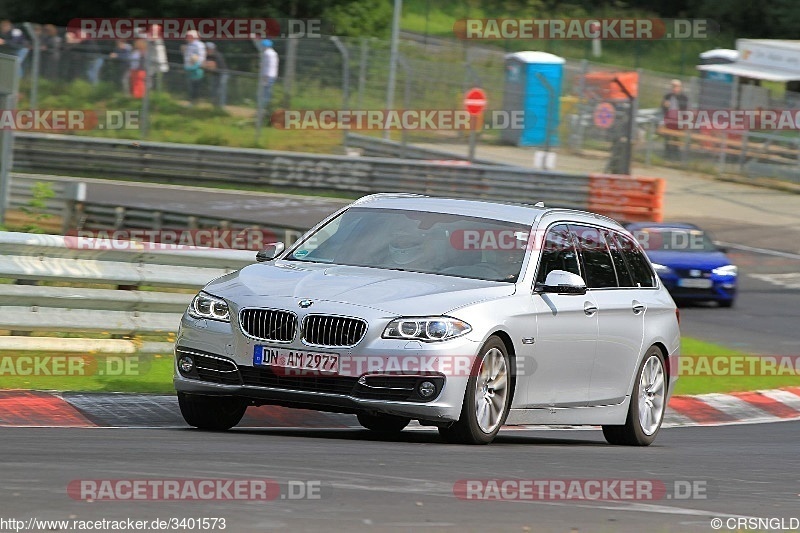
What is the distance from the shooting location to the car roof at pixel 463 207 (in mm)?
10461

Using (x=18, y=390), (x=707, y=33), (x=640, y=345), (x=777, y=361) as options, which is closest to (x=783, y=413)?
(x=777, y=361)

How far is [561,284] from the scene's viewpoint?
9992 mm

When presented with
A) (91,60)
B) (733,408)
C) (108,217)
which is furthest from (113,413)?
(91,60)

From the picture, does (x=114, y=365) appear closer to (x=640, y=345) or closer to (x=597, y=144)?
(x=640, y=345)

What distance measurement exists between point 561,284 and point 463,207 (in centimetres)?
98

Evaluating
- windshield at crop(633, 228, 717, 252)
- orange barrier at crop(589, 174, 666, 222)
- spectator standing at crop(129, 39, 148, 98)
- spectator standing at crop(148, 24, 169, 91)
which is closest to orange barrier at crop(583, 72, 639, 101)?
orange barrier at crop(589, 174, 666, 222)

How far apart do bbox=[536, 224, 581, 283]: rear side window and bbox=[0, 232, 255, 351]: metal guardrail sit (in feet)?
11.5

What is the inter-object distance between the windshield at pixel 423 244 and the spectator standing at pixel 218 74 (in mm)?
21800

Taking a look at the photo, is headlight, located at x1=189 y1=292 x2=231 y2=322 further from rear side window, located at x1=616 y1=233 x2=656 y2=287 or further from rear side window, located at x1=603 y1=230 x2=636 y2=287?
rear side window, located at x1=616 y1=233 x2=656 y2=287

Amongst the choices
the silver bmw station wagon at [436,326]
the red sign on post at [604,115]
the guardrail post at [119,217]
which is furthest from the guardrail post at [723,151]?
the silver bmw station wagon at [436,326]

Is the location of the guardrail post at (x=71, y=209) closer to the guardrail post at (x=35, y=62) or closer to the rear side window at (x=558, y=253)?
the guardrail post at (x=35, y=62)

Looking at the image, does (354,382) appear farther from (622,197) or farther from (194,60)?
(194,60)

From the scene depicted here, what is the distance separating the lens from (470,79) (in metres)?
33.1

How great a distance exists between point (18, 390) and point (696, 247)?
1509cm
